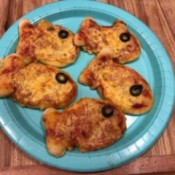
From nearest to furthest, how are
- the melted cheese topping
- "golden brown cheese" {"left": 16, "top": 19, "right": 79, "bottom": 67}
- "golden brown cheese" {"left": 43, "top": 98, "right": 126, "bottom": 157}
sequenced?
"golden brown cheese" {"left": 43, "top": 98, "right": 126, "bottom": 157} < the melted cheese topping < "golden brown cheese" {"left": 16, "top": 19, "right": 79, "bottom": 67}

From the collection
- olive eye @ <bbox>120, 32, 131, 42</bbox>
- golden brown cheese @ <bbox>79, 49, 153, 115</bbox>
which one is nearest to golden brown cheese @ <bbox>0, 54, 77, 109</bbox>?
golden brown cheese @ <bbox>79, 49, 153, 115</bbox>

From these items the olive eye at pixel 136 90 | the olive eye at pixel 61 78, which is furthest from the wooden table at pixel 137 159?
the olive eye at pixel 61 78

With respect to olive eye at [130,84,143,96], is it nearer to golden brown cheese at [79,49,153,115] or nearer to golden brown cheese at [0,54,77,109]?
golden brown cheese at [79,49,153,115]

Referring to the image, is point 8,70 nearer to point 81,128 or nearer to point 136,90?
point 81,128

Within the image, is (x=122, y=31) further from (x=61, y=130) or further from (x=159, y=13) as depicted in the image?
(x=61, y=130)

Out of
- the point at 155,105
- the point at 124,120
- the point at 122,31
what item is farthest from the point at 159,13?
the point at 124,120

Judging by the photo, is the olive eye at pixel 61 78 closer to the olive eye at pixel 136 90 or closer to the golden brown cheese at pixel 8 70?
the golden brown cheese at pixel 8 70

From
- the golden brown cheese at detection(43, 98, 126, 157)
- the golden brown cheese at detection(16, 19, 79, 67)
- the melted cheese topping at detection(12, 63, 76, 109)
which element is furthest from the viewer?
the golden brown cheese at detection(16, 19, 79, 67)
